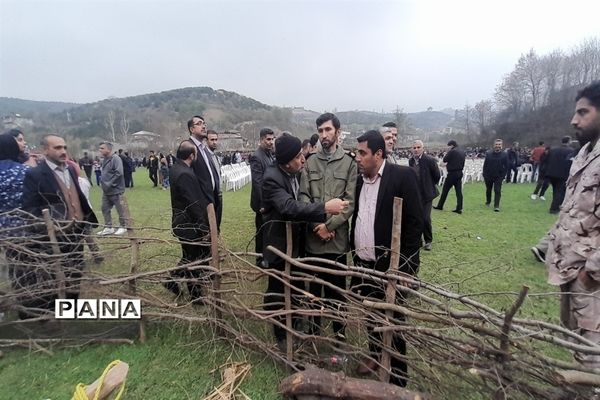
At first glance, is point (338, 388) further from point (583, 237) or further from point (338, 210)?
point (583, 237)

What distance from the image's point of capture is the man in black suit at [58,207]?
3.07 meters

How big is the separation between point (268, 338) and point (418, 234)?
5.55 ft

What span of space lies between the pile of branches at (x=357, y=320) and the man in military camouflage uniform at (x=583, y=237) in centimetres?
18

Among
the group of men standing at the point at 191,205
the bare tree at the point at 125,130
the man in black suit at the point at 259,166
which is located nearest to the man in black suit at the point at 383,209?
the group of men standing at the point at 191,205

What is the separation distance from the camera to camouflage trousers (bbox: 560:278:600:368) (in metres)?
1.96

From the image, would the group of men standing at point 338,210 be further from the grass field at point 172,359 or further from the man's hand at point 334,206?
the grass field at point 172,359

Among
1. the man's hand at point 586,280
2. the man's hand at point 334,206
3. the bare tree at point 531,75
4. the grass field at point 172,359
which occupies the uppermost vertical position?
the bare tree at point 531,75

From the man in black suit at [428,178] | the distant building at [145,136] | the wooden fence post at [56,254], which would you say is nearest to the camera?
the wooden fence post at [56,254]

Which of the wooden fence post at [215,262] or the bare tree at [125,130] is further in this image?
the bare tree at [125,130]

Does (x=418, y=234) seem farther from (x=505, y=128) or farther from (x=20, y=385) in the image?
(x=505, y=128)

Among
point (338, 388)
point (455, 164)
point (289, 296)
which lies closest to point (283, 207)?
point (289, 296)

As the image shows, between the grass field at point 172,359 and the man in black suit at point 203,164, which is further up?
the man in black suit at point 203,164

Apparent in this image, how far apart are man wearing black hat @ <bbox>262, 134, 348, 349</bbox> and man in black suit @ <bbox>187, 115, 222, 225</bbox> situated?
1.85 m

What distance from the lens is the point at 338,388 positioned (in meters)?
2.04
